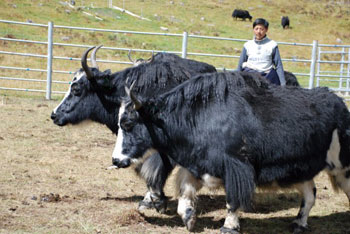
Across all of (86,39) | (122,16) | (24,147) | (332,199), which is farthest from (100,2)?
(332,199)

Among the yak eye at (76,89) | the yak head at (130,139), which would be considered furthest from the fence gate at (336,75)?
the yak head at (130,139)

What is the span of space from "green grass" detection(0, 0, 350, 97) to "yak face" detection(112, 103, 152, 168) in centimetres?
971

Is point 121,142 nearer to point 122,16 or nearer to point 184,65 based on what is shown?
point 184,65

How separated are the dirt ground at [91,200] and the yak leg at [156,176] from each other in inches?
5.0

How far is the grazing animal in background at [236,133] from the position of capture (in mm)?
4344

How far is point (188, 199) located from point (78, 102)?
185cm

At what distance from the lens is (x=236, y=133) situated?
4.33 m

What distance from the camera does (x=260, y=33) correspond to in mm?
5715

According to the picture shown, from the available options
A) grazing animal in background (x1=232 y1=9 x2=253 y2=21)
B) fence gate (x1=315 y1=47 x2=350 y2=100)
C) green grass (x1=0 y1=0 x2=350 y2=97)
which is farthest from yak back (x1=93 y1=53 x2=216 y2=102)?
grazing animal in background (x1=232 y1=9 x2=253 y2=21)

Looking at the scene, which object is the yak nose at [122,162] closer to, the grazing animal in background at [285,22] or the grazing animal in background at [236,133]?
the grazing animal in background at [236,133]

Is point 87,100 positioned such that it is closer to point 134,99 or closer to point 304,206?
point 134,99

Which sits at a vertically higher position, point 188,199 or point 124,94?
point 124,94

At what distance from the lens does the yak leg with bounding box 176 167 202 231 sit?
464 cm

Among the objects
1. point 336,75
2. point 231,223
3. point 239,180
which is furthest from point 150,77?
point 336,75
